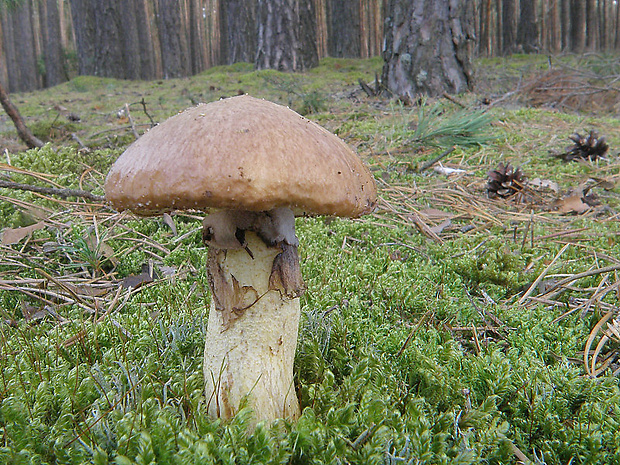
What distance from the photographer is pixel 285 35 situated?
788 cm

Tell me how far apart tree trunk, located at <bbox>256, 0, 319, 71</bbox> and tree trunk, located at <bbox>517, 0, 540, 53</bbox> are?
8035mm

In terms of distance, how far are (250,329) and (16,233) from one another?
5.72ft

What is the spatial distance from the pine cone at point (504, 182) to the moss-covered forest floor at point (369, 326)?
34 mm

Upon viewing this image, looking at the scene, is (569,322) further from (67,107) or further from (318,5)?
(318,5)

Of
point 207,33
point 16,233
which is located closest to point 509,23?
point 16,233

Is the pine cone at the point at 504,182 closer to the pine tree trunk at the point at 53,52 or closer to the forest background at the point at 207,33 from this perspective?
the forest background at the point at 207,33

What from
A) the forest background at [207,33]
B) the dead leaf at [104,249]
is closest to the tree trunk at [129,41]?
the forest background at [207,33]

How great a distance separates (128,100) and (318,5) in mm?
15116

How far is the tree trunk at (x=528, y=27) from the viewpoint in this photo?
12.9m

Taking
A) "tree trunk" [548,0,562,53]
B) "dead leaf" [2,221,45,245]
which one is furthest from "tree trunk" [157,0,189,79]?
"tree trunk" [548,0,562,53]

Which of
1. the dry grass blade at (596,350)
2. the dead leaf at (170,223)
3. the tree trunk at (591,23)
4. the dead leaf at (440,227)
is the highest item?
the tree trunk at (591,23)

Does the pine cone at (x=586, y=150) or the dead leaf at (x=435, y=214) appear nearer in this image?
the dead leaf at (x=435, y=214)

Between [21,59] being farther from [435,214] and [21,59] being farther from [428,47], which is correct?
[435,214]

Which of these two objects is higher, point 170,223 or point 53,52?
point 53,52
